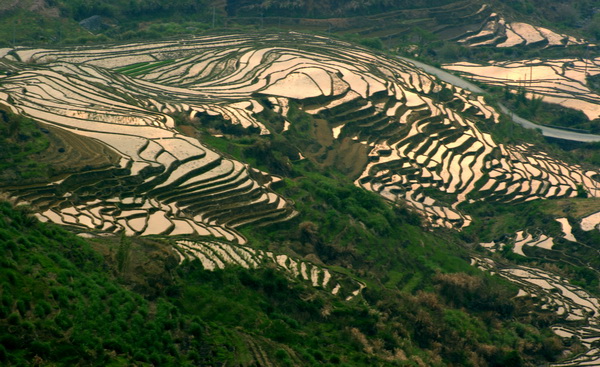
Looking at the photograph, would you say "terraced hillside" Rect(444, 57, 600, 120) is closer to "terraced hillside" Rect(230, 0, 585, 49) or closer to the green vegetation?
"terraced hillside" Rect(230, 0, 585, 49)

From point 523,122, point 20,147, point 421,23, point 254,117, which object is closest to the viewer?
point 20,147

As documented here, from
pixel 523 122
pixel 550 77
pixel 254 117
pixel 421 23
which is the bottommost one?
pixel 523 122

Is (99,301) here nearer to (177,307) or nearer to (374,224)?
(177,307)

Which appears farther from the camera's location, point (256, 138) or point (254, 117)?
point (254, 117)

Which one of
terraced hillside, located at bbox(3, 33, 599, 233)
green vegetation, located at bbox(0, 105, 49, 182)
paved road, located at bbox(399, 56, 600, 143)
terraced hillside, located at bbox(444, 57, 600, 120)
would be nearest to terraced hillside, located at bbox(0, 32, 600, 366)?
terraced hillside, located at bbox(3, 33, 599, 233)

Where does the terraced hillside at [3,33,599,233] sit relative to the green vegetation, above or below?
below

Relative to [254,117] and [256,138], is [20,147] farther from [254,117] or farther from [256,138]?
[254,117]

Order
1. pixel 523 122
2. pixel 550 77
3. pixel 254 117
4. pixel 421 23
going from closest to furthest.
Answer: pixel 254 117, pixel 523 122, pixel 550 77, pixel 421 23

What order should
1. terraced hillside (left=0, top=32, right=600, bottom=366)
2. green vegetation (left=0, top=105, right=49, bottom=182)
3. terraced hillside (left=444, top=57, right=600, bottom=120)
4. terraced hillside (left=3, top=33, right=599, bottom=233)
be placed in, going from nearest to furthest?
1. terraced hillside (left=0, top=32, right=600, bottom=366)
2. green vegetation (left=0, top=105, right=49, bottom=182)
3. terraced hillside (left=3, top=33, right=599, bottom=233)
4. terraced hillside (left=444, top=57, right=600, bottom=120)

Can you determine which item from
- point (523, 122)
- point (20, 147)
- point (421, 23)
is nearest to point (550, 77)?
point (523, 122)

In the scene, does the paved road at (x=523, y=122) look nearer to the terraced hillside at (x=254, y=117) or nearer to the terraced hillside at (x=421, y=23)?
the terraced hillside at (x=254, y=117)

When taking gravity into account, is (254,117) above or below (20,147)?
below
